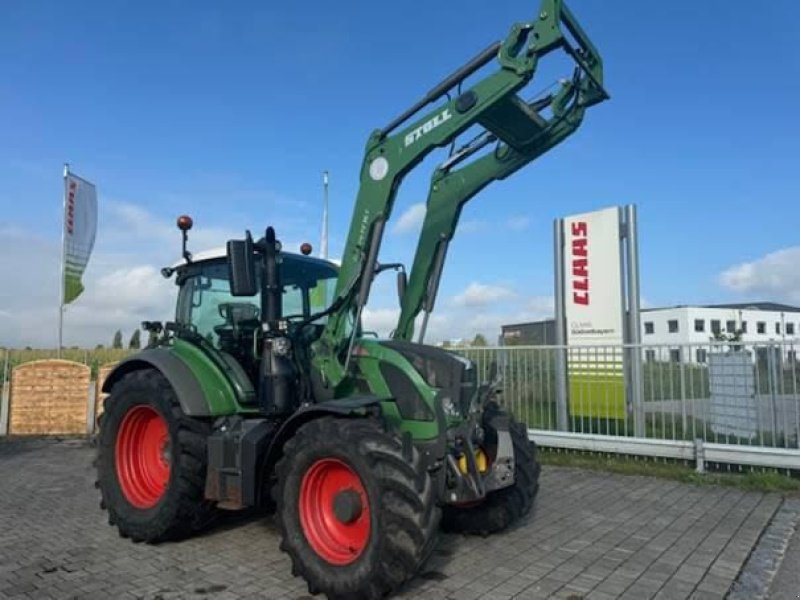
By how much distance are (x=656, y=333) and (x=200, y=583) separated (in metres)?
62.9

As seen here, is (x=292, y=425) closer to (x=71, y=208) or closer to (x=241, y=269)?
(x=241, y=269)

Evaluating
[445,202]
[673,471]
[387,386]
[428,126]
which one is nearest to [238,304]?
[387,386]

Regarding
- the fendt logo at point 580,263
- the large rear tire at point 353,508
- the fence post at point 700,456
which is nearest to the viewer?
the large rear tire at point 353,508

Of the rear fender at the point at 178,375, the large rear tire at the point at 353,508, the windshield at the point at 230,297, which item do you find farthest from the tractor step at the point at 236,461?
the windshield at the point at 230,297

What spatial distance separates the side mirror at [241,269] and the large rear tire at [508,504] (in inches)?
92.9

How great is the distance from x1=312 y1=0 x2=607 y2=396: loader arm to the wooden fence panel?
926 cm

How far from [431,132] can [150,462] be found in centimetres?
397

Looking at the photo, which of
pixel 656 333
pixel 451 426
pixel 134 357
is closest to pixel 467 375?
pixel 451 426

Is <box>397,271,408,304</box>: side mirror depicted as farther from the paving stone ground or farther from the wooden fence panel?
the wooden fence panel

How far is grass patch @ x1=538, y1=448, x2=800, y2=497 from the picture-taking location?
7.66m

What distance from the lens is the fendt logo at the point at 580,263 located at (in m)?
10.7

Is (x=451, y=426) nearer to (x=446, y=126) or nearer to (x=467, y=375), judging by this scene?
(x=467, y=375)

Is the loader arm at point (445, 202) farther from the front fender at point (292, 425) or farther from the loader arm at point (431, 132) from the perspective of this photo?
the front fender at point (292, 425)

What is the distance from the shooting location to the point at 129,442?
20.1 feet
